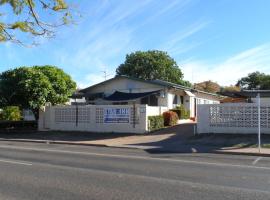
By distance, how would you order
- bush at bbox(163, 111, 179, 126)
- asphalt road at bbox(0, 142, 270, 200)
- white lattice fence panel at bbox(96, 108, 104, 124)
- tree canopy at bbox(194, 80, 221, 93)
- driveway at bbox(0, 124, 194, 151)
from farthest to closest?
tree canopy at bbox(194, 80, 221, 93), bush at bbox(163, 111, 179, 126), white lattice fence panel at bbox(96, 108, 104, 124), driveway at bbox(0, 124, 194, 151), asphalt road at bbox(0, 142, 270, 200)

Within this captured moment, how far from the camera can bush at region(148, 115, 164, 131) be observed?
88.6 ft

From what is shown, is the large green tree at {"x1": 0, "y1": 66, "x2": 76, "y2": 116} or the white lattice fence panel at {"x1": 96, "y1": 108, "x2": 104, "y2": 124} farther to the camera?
the large green tree at {"x1": 0, "y1": 66, "x2": 76, "y2": 116}

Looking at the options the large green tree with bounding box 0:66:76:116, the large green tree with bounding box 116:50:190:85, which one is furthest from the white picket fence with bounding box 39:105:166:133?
the large green tree with bounding box 116:50:190:85

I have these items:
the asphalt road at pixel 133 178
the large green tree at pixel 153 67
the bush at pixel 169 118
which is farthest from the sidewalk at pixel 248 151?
the large green tree at pixel 153 67

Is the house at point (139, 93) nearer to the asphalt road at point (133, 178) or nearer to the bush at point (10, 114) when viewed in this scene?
the bush at point (10, 114)

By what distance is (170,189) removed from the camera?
8.79 m

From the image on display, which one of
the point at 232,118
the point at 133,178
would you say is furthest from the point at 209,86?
the point at 133,178

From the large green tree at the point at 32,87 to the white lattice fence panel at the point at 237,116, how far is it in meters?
13.2

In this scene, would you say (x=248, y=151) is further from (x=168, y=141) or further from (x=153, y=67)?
(x=153, y=67)

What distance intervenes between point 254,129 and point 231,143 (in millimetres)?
2888

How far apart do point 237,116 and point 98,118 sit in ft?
33.2

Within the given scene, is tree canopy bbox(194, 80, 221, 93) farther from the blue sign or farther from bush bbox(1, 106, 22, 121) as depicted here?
the blue sign

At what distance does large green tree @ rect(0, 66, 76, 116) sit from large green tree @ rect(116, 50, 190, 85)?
1287 inches

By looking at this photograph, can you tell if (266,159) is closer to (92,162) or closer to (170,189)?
(92,162)
